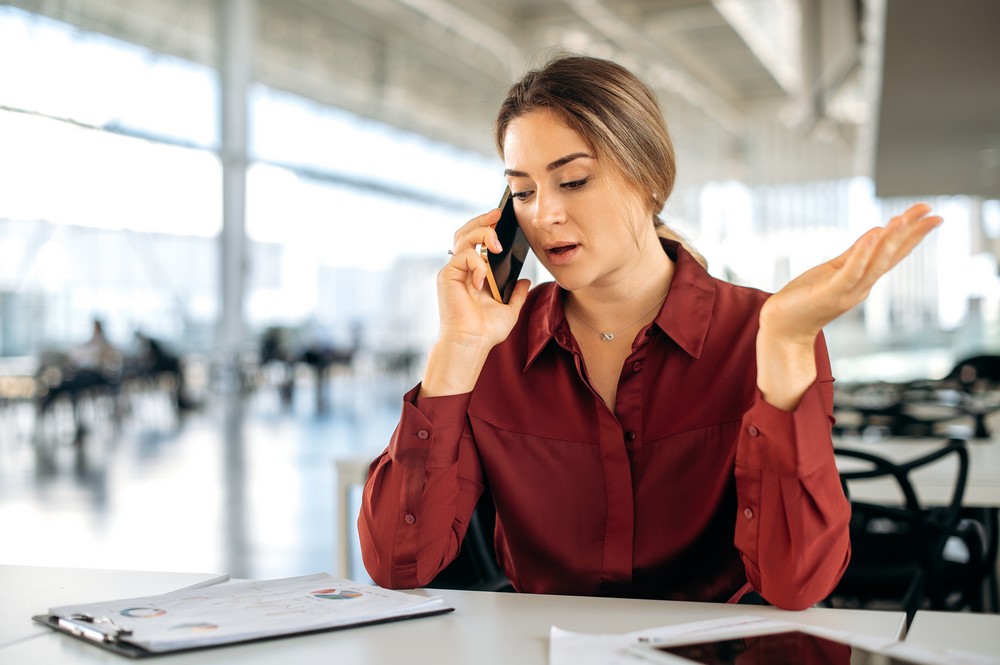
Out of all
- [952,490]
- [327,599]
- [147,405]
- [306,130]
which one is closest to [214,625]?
[327,599]

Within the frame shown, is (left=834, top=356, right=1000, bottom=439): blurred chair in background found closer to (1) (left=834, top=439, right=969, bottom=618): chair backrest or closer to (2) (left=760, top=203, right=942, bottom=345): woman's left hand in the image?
(1) (left=834, top=439, right=969, bottom=618): chair backrest

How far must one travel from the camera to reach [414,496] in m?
1.46

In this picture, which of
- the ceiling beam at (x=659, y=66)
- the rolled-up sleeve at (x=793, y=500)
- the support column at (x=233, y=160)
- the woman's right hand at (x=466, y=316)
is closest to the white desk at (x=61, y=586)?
the woman's right hand at (x=466, y=316)

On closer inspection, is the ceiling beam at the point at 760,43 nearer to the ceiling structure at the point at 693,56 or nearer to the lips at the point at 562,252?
the ceiling structure at the point at 693,56

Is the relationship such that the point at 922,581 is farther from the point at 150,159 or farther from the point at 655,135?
the point at 150,159

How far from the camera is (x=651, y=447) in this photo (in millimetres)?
1544

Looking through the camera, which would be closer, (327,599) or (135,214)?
(327,599)

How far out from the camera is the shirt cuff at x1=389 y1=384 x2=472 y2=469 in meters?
1.46

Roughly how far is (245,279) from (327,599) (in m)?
13.8

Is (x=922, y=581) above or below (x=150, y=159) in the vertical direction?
below

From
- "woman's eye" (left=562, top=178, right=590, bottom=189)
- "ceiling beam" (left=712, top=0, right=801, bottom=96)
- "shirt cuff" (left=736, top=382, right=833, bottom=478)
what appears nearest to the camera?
"shirt cuff" (left=736, top=382, right=833, bottom=478)

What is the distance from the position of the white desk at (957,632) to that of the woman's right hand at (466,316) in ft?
2.31

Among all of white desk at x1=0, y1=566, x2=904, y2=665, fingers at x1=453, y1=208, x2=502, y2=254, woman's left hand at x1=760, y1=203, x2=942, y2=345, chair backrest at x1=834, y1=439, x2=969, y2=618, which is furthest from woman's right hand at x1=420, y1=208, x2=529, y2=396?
chair backrest at x1=834, y1=439, x2=969, y2=618

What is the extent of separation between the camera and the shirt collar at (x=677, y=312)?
62.1 inches
